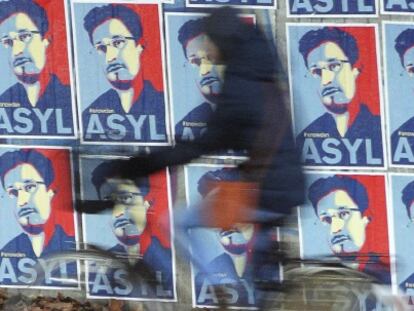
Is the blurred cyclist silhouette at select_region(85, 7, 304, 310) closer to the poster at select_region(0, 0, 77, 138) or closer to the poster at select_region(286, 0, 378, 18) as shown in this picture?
the poster at select_region(286, 0, 378, 18)

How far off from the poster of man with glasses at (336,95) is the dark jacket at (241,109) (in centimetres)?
166

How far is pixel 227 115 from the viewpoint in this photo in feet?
15.1

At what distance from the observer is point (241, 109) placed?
4.59 metres

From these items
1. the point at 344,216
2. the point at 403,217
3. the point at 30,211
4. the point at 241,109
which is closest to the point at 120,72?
the point at 30,211

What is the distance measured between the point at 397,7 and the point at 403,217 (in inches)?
43.2

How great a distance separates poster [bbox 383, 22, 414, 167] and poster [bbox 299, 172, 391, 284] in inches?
7.3

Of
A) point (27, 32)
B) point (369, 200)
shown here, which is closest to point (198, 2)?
point (27, 32)

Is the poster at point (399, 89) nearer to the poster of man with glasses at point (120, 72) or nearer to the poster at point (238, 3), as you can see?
the poster at point (238, 3)

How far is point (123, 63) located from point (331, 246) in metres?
1.47

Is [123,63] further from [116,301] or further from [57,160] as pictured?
[116,301]

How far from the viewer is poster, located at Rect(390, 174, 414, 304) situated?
20.9 feet

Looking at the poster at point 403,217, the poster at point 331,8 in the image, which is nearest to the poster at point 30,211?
the poster at point 331,8

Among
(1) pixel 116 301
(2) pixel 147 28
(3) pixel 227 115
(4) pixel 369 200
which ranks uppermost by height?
(2) pixel 147 28

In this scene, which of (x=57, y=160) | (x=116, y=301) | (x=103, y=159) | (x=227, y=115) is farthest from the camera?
(x=57, y=160)
